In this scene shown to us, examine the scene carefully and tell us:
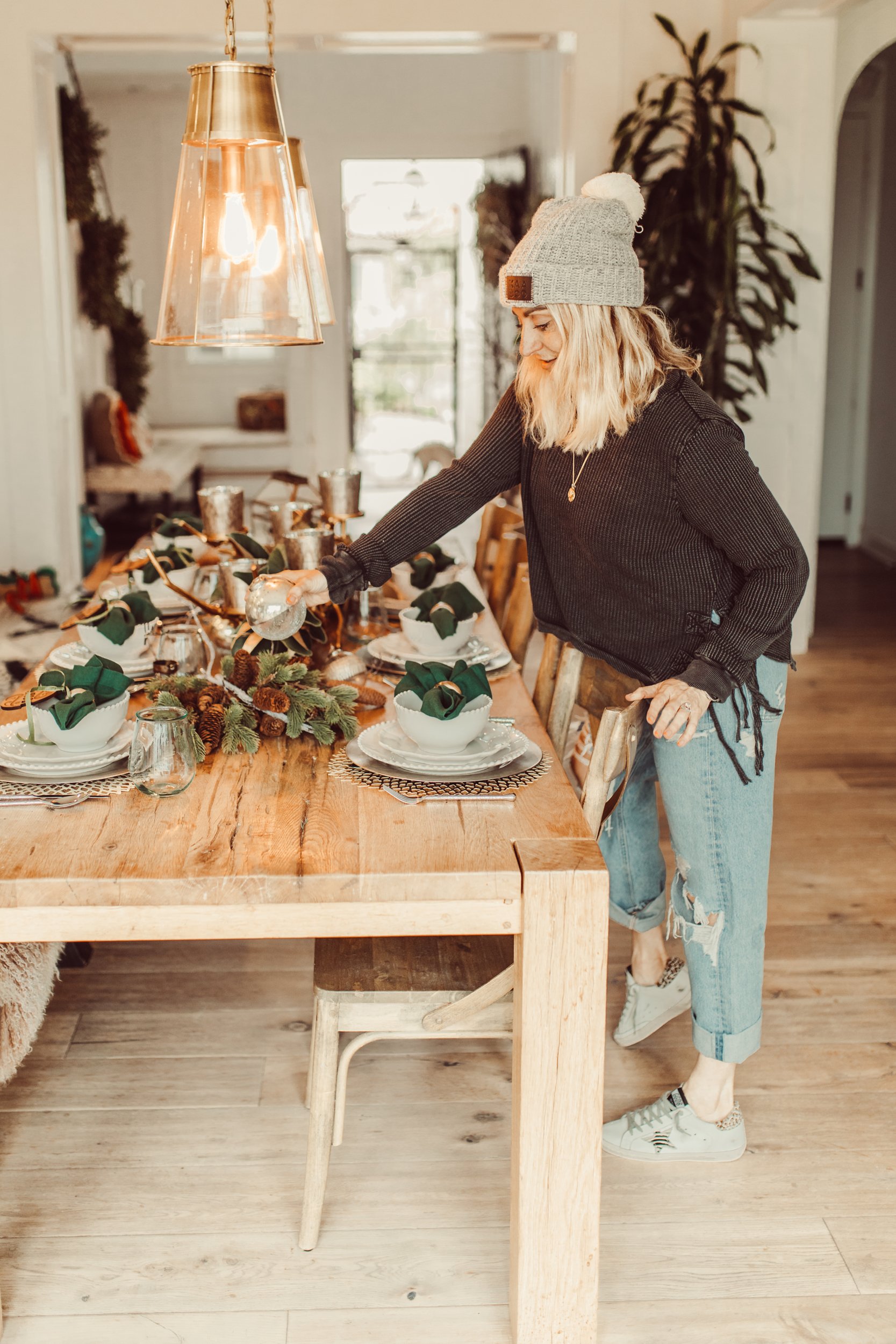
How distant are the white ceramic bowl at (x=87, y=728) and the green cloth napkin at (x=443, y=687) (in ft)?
1.31

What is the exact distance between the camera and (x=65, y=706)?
1700 mm

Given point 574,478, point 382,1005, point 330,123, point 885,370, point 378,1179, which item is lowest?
point 378,1179

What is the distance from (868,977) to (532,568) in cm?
122

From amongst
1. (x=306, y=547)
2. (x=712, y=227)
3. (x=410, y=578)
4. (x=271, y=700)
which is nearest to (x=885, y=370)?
(x=712, y=227)

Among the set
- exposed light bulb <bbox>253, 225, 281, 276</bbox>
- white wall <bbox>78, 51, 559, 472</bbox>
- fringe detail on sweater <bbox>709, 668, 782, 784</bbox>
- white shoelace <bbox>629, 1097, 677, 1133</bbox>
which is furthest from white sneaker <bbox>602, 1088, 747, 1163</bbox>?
white wall <bbox>78, 51, 559, 472</bbox>

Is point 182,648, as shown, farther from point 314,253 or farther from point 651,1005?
point 651,1005

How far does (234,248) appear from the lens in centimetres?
193

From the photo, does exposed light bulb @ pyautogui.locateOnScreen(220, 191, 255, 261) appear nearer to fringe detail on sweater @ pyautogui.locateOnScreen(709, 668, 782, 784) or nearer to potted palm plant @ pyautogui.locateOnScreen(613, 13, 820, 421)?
fringe detail on sweater @ pyautogui.locateOnScreen(709, 668, 782, 784)

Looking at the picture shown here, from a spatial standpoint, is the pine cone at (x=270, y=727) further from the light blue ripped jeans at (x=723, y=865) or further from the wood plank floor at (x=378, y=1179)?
the wood plank floor at (x=378, y=1179)

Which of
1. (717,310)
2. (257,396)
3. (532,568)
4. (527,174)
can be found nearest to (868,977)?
(532,568)

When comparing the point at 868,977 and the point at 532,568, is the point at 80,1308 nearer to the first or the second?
the point at 532,568

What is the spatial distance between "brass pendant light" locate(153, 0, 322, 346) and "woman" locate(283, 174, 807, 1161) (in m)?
0.39

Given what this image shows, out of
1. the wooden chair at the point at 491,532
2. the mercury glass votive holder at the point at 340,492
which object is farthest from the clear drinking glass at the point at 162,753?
the wooden chair at the point at 491,532

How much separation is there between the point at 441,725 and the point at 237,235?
85 centimetres
